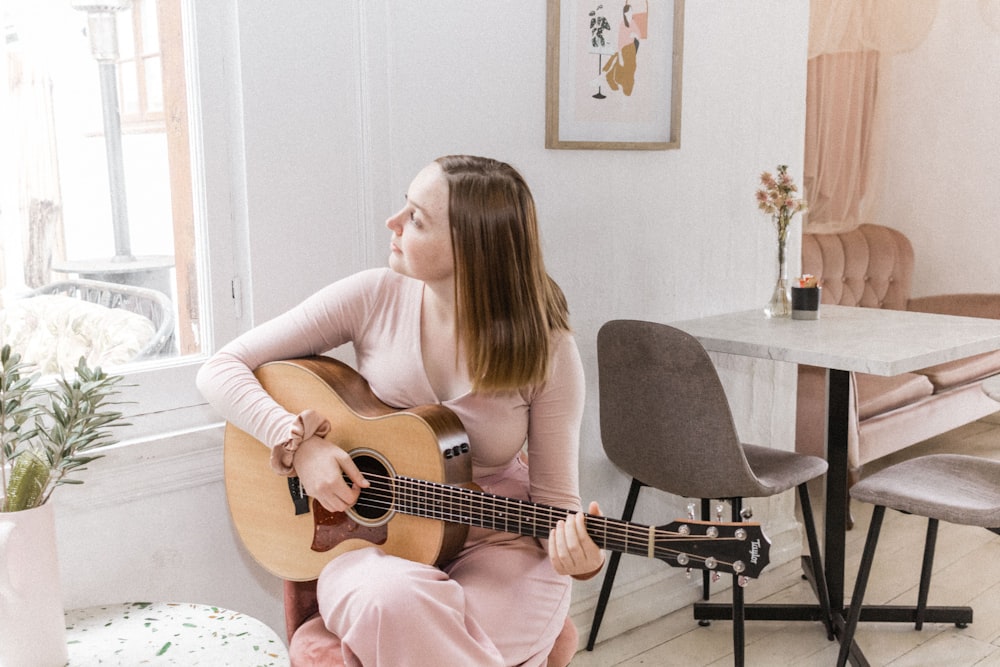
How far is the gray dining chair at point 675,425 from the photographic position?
82.0 inches

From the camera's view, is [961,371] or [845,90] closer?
[961,371]

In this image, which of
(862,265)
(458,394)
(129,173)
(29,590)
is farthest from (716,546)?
(862,265)

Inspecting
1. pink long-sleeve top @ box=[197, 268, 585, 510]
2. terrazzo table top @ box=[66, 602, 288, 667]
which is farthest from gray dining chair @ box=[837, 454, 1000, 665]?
terrazzo table top @ box=[66, 602, 288, 667]

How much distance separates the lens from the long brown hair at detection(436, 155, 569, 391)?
56.9 inches

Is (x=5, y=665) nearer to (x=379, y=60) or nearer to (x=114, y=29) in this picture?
(x=114, y=29)

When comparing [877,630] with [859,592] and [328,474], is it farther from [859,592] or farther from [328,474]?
[328,474]

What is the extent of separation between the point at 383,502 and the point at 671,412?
0.92m

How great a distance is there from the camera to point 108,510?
5.30 ft

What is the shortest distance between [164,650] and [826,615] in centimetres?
182

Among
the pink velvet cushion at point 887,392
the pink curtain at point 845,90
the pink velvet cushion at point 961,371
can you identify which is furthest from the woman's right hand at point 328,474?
the pink curtain at point 845,90

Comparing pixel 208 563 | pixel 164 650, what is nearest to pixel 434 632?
pixel 164 650

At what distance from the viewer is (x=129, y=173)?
1651mm

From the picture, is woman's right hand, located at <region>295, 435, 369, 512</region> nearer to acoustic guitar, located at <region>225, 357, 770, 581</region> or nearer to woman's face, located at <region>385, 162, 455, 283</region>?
acoustic guitar, located at <region>225, 357, 770, 581</region>

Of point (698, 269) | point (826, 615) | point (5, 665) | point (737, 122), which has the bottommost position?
point (826, 615)
